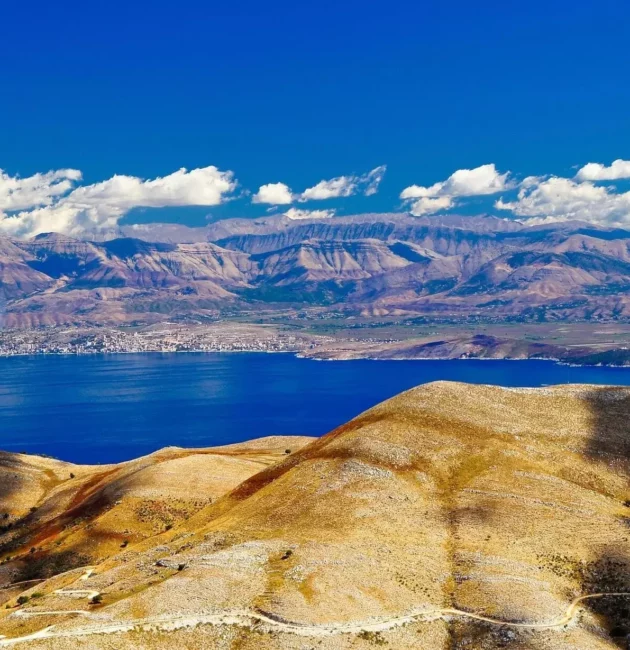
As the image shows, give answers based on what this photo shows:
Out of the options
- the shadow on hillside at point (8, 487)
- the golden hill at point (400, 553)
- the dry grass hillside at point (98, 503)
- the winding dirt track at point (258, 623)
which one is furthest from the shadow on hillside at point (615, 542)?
the shadow on hillside at point (8, 487)

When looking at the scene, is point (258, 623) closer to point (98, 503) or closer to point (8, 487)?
point (98, 503)

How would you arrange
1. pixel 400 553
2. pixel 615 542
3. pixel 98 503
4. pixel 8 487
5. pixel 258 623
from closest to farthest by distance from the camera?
pixel 258 623, pixel 400 553, pixel 615 542, pixel 98 503, pixel 8 487

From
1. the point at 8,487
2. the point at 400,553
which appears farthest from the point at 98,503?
the point at 400,553

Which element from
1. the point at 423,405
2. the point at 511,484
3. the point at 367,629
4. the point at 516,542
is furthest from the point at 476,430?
the point at 367,629

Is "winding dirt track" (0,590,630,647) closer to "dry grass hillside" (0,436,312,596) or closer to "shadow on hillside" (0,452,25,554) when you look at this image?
"dry grass hillside" (0,436,312,596)

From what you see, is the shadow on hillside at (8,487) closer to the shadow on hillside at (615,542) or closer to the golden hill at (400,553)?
the golden hill at (400,553)

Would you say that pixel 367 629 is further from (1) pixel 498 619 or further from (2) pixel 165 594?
(2) pixel 165 594

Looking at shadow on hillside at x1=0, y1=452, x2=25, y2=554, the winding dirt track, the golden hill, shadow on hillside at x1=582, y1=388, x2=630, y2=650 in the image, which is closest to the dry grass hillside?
shadow on hillside at x1=0, y1=452, x2=25, y2=554
